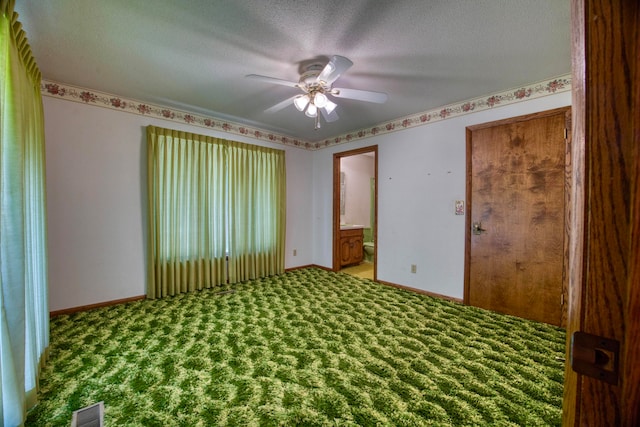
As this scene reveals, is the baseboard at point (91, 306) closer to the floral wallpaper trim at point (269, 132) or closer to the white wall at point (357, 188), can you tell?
the floral wallpaper trim at point (269, 132)

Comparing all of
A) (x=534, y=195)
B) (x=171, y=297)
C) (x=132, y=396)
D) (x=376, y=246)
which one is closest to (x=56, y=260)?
(x=171, y=297)

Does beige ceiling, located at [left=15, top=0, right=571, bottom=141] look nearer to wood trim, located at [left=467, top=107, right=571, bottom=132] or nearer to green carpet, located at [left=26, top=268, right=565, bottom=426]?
wood trim, located at [left=467, top=107, right=571, bottom=132]

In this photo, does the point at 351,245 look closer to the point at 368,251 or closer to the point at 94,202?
the point at 368,251

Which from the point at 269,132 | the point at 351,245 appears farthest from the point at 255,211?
the point at 351,245

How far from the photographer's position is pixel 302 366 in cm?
184

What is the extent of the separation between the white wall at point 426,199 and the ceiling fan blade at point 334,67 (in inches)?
73.1

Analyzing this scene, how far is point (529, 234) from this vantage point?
8.65 ft

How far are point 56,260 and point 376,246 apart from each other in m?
3.87

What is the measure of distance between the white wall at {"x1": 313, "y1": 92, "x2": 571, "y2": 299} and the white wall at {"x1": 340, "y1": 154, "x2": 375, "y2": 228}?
175cm

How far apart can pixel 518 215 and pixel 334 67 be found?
2.45 meters

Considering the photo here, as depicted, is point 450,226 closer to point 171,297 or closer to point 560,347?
point 560,347

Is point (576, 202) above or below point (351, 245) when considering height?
above

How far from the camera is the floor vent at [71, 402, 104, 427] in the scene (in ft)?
4.46

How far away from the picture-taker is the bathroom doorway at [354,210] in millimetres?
4570
